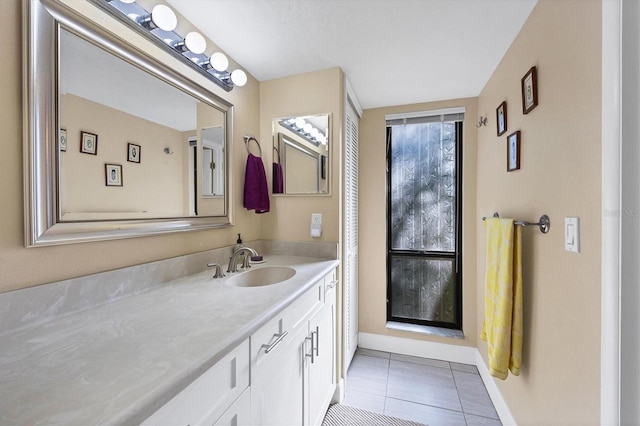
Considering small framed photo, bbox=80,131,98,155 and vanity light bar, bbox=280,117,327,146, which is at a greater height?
vanity light bar, bbox=280,117,327,146

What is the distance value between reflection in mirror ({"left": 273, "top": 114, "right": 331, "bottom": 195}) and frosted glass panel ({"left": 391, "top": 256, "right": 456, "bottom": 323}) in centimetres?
123

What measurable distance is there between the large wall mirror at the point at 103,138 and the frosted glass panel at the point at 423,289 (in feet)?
6.21

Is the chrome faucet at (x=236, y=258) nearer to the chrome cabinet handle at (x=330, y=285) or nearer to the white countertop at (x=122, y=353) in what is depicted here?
the white countertop at (x=122, y=353)

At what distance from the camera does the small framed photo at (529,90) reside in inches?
46.8

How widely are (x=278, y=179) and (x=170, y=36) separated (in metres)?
0.99

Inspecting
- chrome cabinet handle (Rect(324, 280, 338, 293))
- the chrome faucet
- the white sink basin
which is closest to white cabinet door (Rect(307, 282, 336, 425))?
chrome cabinet handle (Rect(324, 280, 338, 293))

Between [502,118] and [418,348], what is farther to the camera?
[418,348]

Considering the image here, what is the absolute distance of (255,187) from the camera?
1.73 metres

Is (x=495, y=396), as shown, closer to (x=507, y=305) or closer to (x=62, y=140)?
(x=507, y=305)

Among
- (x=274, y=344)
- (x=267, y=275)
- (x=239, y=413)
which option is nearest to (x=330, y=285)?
(x=267, y=275)

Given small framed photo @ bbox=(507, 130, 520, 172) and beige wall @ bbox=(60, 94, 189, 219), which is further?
small framed photo @ bbox=(507, 130, 520, 172)

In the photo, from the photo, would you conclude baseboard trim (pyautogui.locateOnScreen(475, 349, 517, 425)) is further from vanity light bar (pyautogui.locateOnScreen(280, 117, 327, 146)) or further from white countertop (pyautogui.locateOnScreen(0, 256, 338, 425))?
vanity light bar (pyautogui.locateOnScreen(280, 117, 327, 146))

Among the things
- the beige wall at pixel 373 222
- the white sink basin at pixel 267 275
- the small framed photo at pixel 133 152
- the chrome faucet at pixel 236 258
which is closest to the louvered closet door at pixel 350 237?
the beige wall at pixel 373 222

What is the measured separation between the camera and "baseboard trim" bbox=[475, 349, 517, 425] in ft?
4.94
